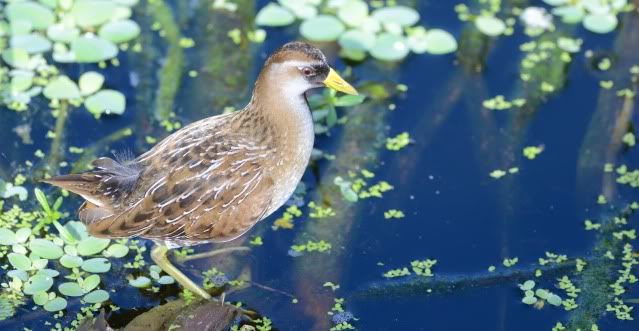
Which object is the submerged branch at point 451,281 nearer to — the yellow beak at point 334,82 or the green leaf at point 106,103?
the yellow beak at point 334,82

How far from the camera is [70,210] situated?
6.32 m

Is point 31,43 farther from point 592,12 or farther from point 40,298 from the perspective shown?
point 592,12

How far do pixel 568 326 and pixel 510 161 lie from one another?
1324mm

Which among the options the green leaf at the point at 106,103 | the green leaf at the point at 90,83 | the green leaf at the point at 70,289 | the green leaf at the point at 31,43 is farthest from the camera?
the green leaf at the point at 31,43

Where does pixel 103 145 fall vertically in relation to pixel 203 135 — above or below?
below

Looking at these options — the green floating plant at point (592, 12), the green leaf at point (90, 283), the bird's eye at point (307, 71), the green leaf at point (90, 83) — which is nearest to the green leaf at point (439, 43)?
the green floating plant at point (592, 12)

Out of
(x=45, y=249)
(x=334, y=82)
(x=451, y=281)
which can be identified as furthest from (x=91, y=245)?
(x=451, y=281)

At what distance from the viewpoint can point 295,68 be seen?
572cm

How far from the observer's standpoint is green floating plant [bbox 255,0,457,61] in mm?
7492

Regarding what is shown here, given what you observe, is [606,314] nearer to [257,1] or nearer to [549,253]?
[549,253]

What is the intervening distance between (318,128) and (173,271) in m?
1.52

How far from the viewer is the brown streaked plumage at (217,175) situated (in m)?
5.66

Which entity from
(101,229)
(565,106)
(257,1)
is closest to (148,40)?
(257,1)

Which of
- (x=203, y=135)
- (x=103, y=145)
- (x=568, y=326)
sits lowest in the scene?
(x=568, y=326)
